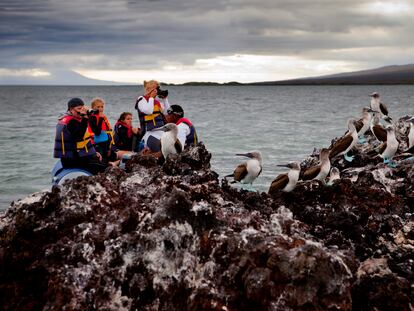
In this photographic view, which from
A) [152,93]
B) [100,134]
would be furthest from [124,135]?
[152,93]

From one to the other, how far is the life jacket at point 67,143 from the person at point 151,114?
1.98 meters

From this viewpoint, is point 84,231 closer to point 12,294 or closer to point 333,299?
point 12,294

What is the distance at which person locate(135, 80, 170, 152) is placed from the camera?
10742 millimetres

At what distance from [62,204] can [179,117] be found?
4733mm

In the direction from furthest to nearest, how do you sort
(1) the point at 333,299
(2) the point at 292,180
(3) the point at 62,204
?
1. (2) the point at 292,180
2. (3) the point at 62,204
3. (1) the point at 333,299

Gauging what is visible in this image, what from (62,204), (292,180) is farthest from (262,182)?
(62,204)

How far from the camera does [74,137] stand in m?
8.76

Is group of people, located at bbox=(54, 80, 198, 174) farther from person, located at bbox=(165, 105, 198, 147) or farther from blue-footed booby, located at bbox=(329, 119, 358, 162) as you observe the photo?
blue-footed booby, located at bbox=(329, 119, 358, 162)

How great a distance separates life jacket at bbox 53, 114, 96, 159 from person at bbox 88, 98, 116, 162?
41.8 inches

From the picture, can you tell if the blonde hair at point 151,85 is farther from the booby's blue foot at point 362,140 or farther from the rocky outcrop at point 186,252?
the booby's blue foot at point 362,140

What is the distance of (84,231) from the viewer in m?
6.14

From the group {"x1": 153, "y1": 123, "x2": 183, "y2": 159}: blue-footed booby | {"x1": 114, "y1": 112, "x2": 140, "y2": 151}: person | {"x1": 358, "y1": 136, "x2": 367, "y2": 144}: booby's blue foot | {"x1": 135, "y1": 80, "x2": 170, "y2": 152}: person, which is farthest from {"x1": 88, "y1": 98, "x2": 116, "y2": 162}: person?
{"x1": 358, "y1": 136, "x2": 367, "y2": 144}: booby's blue foot

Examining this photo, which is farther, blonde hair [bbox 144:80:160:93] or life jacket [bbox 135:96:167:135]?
life jacket [bbox 135:96:167:135]

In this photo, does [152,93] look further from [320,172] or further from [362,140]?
[362,140]
